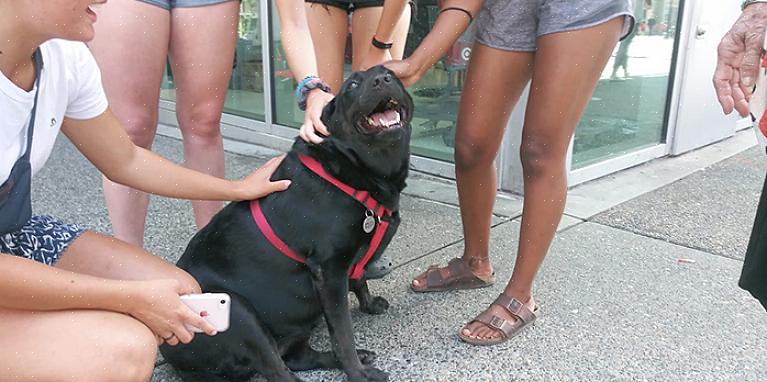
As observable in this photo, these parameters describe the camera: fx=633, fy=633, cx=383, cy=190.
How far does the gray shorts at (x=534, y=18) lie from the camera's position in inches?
80.2

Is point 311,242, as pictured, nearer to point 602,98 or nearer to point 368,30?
point 368,30

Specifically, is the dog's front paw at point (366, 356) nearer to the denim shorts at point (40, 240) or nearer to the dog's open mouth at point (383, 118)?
the dog's open mouth at point (383, 118)

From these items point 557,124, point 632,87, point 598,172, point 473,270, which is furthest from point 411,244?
point 632,87

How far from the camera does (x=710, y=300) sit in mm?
2670

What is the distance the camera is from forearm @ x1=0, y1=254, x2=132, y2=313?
4.43 feet

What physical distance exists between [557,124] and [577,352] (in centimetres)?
81

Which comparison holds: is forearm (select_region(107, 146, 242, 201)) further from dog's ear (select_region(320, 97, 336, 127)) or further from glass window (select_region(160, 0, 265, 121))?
glass window (select_region(160, 0, 265, 121))

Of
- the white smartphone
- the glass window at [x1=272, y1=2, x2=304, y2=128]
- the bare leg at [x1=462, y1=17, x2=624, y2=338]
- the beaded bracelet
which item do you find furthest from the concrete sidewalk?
the glass window at [x1=272, y1=2, x2=304, y2=128]

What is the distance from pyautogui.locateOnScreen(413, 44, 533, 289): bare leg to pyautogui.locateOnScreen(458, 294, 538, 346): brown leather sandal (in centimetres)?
35

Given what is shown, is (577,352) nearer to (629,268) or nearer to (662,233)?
(629,268)

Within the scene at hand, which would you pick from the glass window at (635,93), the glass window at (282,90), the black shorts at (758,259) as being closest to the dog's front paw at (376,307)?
the black shorts at (758,259)

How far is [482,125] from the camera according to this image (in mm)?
2391

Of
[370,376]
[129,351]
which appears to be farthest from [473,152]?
[129,351]

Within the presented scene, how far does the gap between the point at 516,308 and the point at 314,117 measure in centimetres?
105
